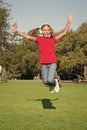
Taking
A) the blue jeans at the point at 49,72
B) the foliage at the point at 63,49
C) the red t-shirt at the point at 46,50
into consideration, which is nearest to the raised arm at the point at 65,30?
the red t-shirt at the point at 46,50

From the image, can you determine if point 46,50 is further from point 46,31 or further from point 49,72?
point 49,72

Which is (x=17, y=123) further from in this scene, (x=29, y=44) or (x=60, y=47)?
(x=29, y=44)

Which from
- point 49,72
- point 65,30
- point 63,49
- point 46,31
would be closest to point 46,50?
point 46,31

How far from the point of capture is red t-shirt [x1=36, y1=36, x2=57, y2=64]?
11.5 meters

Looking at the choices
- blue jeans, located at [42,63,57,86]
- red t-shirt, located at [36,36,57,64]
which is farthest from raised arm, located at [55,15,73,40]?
blue jeans, located at [42,63,57,86]

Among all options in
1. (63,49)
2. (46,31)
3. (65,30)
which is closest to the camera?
(46,31)

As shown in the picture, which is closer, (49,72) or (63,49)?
(49,72)

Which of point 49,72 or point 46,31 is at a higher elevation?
point 46,31

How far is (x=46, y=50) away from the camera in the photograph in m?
11.5

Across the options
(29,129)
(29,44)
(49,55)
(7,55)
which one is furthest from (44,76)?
→ (29,44)

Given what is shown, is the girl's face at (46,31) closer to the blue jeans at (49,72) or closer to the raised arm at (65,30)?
the raised arm at (65,30)

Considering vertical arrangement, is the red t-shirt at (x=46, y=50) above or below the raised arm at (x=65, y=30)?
below

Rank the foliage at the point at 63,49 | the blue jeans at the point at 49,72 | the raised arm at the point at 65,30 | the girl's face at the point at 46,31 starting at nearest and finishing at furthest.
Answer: the girl's face at the point at 46,31, the blue jeans at the point at 49,72, the raised arm at the point at 65,30, the foliage at the point at 63,49

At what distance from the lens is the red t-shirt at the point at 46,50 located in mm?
11477
